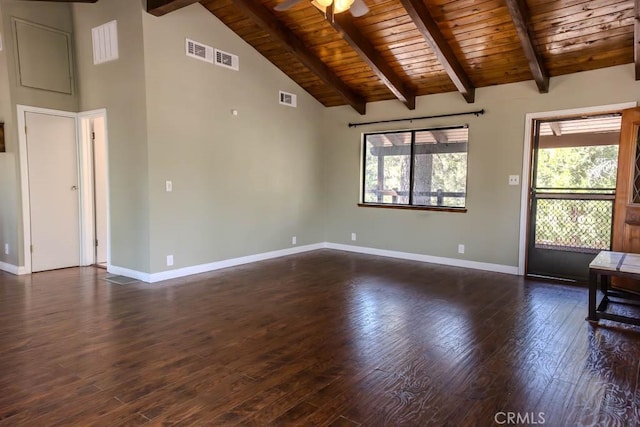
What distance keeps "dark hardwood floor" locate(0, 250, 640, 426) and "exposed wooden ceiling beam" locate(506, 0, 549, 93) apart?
8.01ft

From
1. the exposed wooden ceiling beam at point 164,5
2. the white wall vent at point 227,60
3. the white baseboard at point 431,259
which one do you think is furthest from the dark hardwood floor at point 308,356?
the exposed wooden ceiling beam at point 164,5

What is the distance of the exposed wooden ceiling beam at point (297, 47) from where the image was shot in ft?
14.6

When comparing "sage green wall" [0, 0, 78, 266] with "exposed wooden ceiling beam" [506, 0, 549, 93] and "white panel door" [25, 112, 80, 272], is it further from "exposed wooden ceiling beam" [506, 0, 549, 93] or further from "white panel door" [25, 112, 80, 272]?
"exposed wooden ceiling beam" [506, 0, 549, 93]

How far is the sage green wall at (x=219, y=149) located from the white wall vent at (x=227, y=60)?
68mm

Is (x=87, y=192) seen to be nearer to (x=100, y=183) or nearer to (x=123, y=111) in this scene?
(x=100, y=183)

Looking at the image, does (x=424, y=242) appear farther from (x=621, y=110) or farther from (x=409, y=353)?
(x=409, y=353)

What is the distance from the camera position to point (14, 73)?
15.1 ft

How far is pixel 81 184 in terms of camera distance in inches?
210

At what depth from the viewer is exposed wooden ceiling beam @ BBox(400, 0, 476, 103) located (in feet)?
12.5

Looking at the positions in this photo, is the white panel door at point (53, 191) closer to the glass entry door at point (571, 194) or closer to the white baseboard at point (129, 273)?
the white baseboard at point (129, 273)

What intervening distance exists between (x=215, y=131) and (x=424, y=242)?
11.2 feet

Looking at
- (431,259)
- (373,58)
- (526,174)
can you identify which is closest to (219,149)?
(373,58)

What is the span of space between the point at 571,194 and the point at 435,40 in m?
2.50

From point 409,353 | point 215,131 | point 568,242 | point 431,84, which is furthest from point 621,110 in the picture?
point 215,131
